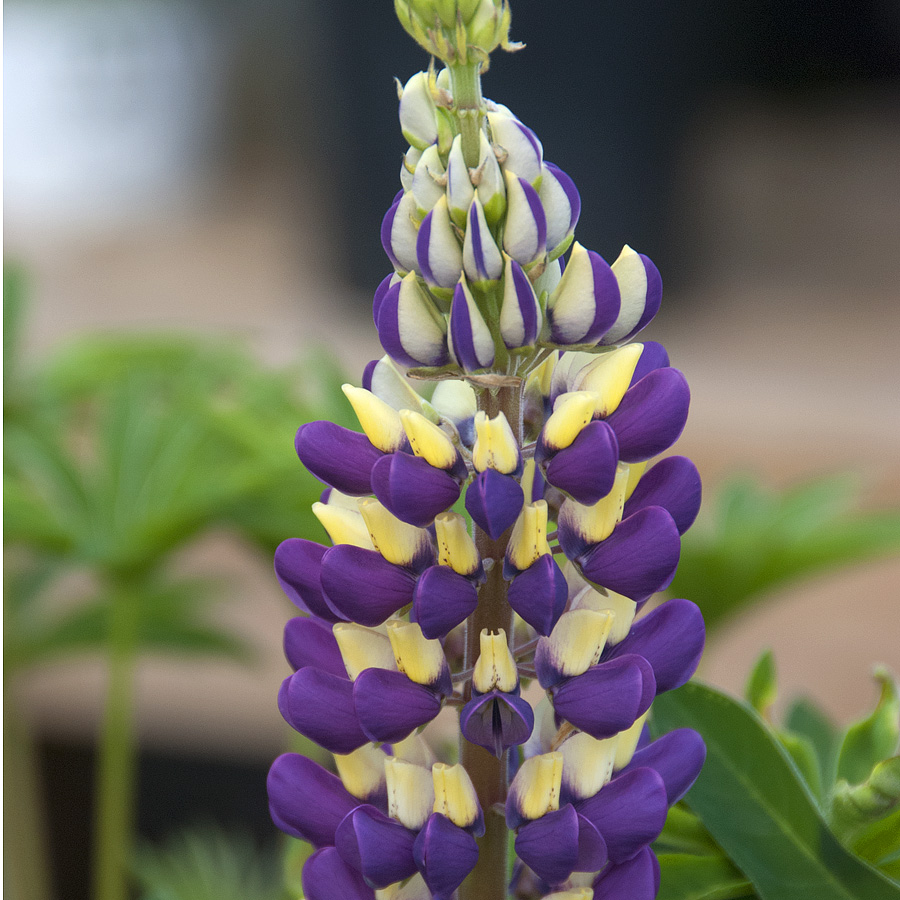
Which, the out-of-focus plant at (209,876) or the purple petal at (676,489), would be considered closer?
A: the purple petal at (676,489)

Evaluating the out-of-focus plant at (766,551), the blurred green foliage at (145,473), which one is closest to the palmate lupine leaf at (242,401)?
the blurred green foliage at (145,473)

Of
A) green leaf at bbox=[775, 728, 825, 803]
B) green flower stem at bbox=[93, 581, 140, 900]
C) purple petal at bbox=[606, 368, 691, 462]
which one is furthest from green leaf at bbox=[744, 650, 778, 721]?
green flower stem at bbox=[93, 581, 140, 900]

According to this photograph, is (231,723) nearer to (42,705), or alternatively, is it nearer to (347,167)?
(42,705)

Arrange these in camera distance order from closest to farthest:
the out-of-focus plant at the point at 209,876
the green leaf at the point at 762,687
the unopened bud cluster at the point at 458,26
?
the unopened bud cluster at the point at 458,26, the green leaf at the point at 762,687, the out-of-focus plant at the point at 209,876

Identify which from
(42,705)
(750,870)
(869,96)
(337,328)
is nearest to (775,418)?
(337,328)

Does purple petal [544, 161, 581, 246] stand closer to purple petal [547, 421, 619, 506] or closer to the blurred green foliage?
purple petal [547, 421, 619, 506]

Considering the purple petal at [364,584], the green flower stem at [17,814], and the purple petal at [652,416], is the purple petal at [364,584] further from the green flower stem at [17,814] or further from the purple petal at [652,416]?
the green flower stem at [17,814]

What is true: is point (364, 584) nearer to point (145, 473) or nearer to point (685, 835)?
point (685, 835)
